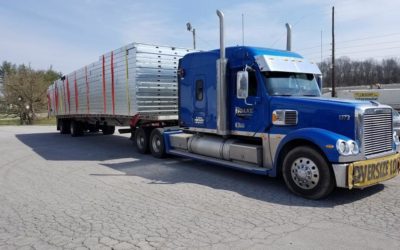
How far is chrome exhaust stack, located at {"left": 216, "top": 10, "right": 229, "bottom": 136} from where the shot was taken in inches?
319

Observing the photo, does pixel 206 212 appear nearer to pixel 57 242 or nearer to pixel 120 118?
pixel 57 242

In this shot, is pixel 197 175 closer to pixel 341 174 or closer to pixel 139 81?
pixel 341 174

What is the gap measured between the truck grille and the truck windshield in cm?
160

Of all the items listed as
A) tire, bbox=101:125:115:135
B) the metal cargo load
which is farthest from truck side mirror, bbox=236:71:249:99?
tire, bbox=101:125:115:135

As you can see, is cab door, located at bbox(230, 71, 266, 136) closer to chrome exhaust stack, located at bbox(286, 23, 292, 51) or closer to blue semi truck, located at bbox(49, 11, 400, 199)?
blue semi truck, located at bbox(49, 11, 400, 199)

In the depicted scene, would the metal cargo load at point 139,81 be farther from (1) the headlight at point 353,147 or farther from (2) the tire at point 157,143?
(1) the headlight at point 353,147

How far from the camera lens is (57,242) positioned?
4512 mm

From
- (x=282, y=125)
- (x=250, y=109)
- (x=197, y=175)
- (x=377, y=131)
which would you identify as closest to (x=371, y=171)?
(x=377, y=131)

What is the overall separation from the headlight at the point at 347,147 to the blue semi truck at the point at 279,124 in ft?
0.05

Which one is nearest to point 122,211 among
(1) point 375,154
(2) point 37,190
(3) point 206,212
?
(3) point 206,212

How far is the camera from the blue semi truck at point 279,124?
611 centimetres

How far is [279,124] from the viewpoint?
23.2ft

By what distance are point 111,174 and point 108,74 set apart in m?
5.21

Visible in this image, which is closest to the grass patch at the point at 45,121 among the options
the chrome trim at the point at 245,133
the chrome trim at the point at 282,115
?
the chrome trim at the point at 245,133
